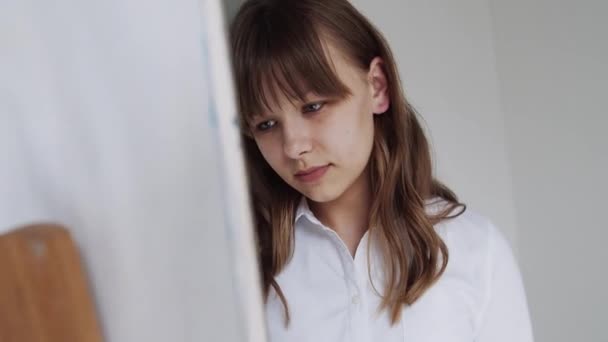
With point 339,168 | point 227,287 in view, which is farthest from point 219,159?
point 339,168

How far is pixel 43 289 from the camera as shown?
0.90 ft

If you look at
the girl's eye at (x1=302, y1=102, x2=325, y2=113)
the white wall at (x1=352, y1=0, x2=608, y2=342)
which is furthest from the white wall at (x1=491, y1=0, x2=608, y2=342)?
the girl's eye at (x1=302, y1=102, x2=325, y2=113)

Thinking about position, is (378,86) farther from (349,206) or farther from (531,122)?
(531,122)

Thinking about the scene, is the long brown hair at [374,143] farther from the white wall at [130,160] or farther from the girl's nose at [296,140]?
the white wall at [130,160]

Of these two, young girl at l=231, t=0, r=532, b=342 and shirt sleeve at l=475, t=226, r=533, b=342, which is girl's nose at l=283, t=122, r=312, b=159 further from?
shirt sleeve at l=475, t=226, r=533, b=342

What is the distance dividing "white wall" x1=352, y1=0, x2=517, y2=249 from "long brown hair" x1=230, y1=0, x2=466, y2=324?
1.16 feet

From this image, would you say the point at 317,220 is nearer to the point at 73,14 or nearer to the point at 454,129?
the point at 73,14

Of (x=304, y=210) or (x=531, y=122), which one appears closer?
(x=304, y=210)

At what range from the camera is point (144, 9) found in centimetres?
26

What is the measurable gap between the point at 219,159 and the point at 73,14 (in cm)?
11

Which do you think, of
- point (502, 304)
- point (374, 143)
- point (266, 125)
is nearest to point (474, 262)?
point (502, 304)

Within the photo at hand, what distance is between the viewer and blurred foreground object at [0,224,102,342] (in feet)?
0.88

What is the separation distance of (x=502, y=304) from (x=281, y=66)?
1.10 ft

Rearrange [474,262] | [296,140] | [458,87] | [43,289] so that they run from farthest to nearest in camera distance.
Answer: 1. [458,87]
2. [474,262]
3. [296,140]
4. [43,289]
